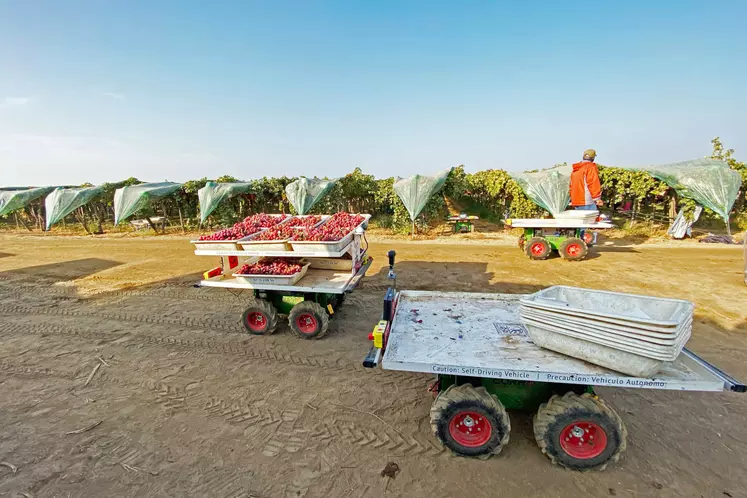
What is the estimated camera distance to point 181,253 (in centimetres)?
1284

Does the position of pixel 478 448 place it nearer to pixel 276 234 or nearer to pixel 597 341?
pixel 597 341

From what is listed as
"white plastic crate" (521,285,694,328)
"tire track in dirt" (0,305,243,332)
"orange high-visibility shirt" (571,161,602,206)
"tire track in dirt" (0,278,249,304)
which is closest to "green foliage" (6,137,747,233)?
"orange high-visibility shirt" (571,161,602,206)

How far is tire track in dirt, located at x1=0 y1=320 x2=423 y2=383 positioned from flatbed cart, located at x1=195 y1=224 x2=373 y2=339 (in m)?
0.53

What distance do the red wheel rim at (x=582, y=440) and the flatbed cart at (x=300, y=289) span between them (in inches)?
130

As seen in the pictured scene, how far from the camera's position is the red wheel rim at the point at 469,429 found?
3.32 metres

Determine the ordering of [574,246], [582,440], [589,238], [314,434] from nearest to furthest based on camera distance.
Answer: [582,440]
[314,434]
[574,246]
[589,238]

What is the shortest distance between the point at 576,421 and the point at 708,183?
13.9 metres

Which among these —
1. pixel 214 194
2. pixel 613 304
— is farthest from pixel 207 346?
pixel 214 194

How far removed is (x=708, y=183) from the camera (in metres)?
12.0

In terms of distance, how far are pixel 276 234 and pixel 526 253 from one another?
807 centimetres

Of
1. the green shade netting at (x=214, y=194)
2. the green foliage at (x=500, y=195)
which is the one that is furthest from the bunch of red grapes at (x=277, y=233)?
the green foliage at (x=500, y=195)

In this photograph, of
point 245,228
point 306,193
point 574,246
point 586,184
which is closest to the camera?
point 245,228

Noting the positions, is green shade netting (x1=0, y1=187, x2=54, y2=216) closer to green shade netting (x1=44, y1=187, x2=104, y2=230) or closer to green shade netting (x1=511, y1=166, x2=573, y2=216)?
green shade netting (x1=44, y1=187, x2=104, y2=230)

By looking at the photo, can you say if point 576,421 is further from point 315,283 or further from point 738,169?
point 738,169
